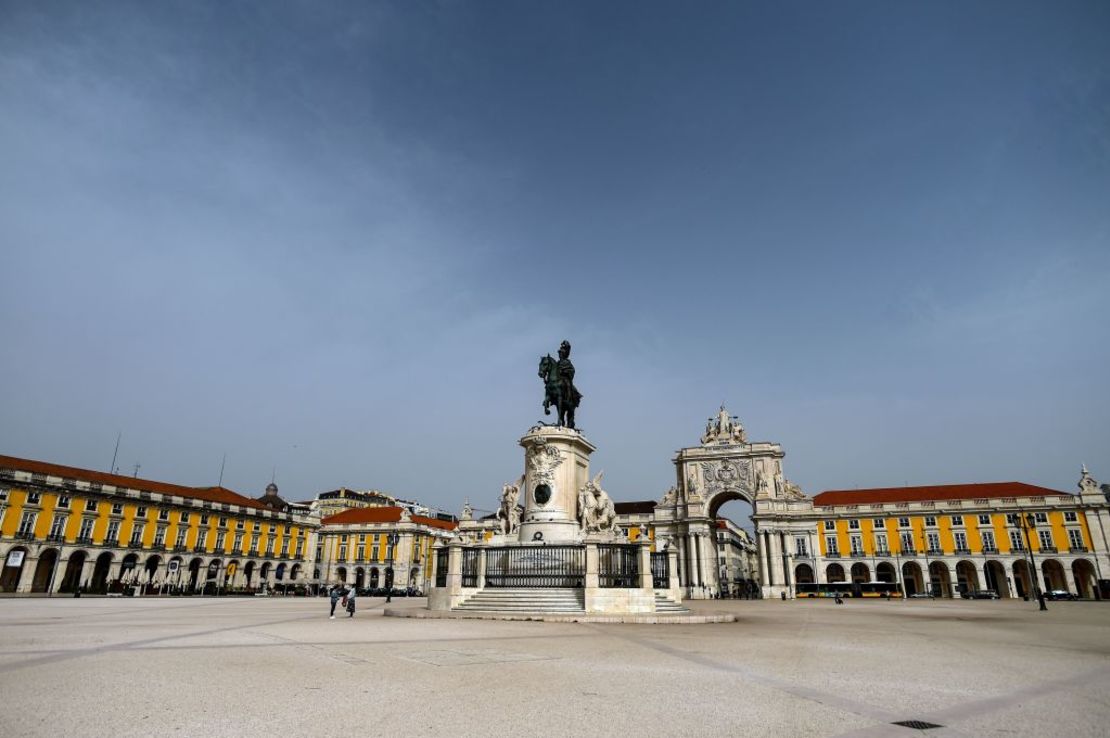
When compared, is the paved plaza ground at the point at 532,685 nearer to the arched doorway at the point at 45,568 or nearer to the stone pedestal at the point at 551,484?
the stone pedestal at the point at 551,484

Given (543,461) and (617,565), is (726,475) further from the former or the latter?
(617,565)

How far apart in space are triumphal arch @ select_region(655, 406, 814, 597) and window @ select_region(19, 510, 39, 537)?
2343 inches

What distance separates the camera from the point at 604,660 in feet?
31.6

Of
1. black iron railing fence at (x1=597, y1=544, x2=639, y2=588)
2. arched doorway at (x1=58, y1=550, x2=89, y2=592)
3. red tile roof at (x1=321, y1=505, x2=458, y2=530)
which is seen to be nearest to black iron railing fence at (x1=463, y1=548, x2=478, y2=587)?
black iron railing fence at (x1=597, y1=544, x2=639, y2=588)

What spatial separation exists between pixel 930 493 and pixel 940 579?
9.36 metres

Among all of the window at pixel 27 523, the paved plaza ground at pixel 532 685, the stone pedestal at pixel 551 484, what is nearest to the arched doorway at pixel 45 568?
the window at pixel 27 523

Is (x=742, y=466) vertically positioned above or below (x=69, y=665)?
above

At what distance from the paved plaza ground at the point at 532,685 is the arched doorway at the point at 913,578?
214 feet

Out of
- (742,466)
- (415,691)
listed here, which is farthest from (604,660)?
(742,466)

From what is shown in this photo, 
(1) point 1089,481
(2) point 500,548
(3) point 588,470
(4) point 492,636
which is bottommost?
(4) point 492,636

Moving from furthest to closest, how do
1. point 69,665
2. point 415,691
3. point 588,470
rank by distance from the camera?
point 588,470 → point 69,665 → point 415,691

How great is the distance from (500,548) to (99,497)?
51457 millimetres

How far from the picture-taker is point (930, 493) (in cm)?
7256

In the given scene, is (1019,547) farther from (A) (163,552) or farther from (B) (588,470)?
(A) (163,552)
